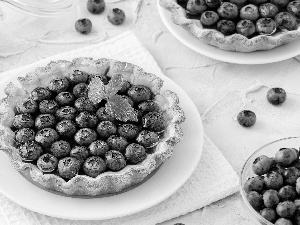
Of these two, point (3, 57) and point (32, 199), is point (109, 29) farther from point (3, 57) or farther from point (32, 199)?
point (32, 199)

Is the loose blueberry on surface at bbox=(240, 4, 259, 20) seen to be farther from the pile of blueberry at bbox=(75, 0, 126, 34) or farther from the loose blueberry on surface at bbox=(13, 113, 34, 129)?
the loose blueberry on surface at bbox=(13, 113, 34, 129)

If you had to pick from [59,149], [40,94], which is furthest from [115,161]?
[40,94]

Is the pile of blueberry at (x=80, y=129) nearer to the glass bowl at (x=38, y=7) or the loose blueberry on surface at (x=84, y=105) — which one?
the loose blueberry on surface at (x=84, y=105)

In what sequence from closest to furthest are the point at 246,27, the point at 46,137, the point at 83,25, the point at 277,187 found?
the point at 277,187 < the point at 46,137 < the point at 246,27 < the point at 83,25

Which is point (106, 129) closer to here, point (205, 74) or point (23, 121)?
point (23, 121)

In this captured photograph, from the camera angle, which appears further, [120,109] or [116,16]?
[116,16]

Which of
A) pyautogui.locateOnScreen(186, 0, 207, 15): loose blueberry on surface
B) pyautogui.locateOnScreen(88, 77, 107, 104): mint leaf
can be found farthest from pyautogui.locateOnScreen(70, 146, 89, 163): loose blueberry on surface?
pyautogui.locateOnScreen(186, 0, 207, 15): loose blueberry on surface
